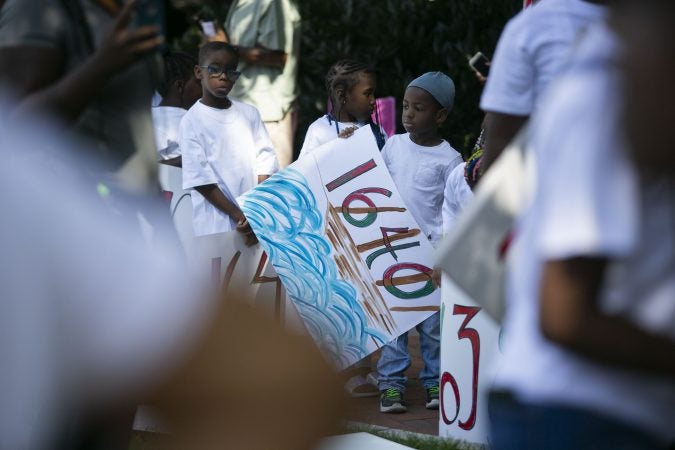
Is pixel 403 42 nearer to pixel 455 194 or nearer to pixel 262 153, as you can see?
pixel 262 153

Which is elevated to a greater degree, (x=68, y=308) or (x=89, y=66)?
(x=89, y=66)

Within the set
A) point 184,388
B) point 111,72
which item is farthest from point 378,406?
point 184,388

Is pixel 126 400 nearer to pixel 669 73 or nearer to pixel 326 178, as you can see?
pixel 669 73

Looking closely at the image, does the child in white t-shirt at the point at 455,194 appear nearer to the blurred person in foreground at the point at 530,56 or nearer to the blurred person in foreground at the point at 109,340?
the blurred person in foreground at the point at 530,56

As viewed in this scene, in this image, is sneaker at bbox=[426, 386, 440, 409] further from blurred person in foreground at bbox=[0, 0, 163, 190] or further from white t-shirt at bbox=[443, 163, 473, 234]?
blurred person in foreground at bbox=[0, 0, 163, 190]

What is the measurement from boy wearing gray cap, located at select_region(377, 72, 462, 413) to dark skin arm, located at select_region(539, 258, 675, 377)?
4.39 m

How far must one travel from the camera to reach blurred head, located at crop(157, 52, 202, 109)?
772 cm

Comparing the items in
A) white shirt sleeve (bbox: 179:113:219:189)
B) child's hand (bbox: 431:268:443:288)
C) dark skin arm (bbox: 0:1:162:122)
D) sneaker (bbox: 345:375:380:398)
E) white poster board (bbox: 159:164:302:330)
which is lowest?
sneaker (bbox: 345:375:380:398)

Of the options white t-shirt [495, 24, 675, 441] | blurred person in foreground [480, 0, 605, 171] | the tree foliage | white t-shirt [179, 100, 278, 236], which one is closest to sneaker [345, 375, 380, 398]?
white t-shirt [179, 100, 278, 236]

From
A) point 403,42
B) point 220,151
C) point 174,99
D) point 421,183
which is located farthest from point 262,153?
point 403,42

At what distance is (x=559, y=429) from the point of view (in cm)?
177

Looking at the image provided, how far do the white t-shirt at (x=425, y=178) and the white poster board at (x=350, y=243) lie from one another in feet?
0.87

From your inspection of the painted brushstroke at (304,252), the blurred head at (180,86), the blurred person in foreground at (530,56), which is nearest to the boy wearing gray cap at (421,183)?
the painted brushstroke at (304,252)

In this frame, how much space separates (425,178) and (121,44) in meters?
4.22
